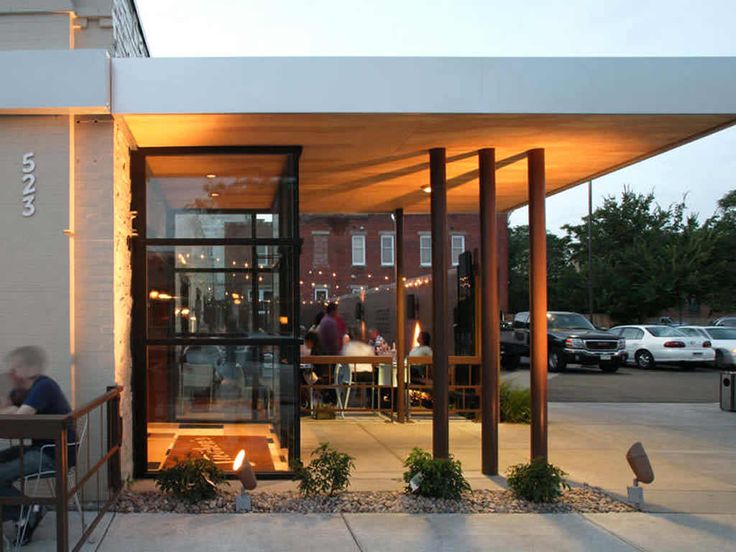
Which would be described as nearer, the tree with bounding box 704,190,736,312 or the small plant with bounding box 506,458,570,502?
the small plant with bounding box 506,458,570,502

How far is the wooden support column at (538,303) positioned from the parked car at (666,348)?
19.8 meters

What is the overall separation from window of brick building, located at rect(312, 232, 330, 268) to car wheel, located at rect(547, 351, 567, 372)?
21955mm

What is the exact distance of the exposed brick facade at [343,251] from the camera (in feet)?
147

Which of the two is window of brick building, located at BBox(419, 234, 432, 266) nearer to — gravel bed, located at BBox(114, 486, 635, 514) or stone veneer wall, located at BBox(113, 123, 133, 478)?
stone veneer wall, located at BBox(113, 123, 133, 478)

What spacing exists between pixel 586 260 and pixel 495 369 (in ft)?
132

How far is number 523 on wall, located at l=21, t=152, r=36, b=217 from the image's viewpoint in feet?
21.7

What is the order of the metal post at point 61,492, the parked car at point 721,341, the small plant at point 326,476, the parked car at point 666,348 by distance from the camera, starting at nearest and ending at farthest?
1. the metal post at point 61,492
2. the small plant at point 326,476
3. the parked car at point 666,348
4. the parked car at point 721,341

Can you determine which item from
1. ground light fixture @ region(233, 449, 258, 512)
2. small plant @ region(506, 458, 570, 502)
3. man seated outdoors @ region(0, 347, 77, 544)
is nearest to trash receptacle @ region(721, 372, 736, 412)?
small plant @ region(506, 458, 570, 502)

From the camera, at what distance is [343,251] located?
149 ft

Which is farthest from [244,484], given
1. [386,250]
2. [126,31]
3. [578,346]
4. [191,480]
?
[386,250]

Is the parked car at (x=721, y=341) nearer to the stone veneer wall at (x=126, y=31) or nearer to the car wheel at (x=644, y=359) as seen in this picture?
the car wheel at (x=644, y=359)

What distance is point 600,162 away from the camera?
8.77 m

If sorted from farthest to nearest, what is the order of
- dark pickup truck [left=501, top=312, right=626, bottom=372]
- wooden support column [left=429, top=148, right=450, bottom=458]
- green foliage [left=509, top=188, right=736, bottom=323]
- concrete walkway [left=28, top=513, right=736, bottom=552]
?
green foliage [left=509, top=188, right=736, bottom=323], dark pickup truck [left=501, top=312, right=626, bottom=372], wooden support column [left=429, top=148, right=450, bottom=458], concrete walkway [left=28, top=513, right=736, bottom=552]

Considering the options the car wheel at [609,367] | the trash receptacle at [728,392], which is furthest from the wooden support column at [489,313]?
the car wheel at [609,367]
